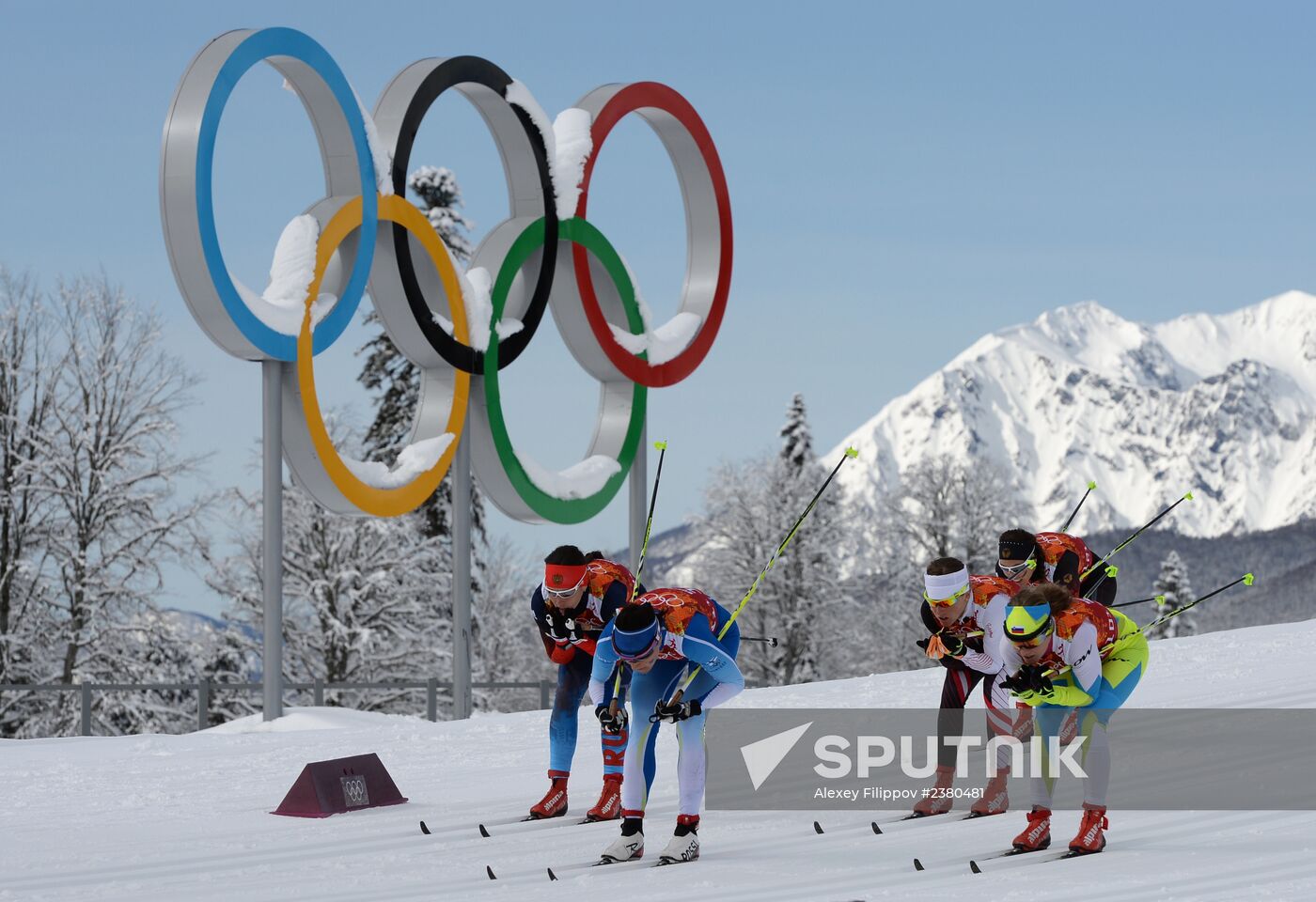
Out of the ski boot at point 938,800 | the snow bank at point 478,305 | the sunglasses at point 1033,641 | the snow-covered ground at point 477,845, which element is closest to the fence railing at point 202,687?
the snow bank at point 478,305

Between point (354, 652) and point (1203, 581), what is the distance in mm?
137349

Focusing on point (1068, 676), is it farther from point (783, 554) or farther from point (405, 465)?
point (783, 554)

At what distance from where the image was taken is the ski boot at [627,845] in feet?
29.2

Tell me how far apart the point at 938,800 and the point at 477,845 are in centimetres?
274

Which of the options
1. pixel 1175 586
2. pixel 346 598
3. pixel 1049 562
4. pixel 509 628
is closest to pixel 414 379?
pixel 346 598

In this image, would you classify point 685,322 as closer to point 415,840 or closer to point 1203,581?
point 415,840

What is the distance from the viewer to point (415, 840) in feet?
33.0

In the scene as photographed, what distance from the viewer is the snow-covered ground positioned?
813 cm

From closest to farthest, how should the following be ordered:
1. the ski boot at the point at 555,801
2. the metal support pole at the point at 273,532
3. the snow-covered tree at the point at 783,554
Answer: the ski boot at the point at 555,801 < the metal support pole at the point at 273,532 < the snow-covered tree at the point at 783,554

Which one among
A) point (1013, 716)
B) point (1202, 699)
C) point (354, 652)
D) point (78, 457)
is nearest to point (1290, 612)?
point (354, 652)

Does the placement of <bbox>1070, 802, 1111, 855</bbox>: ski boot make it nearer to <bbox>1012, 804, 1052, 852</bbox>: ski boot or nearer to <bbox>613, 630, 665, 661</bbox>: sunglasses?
<bbox>1012, 804, 1052, 852</bbox>: ski boot

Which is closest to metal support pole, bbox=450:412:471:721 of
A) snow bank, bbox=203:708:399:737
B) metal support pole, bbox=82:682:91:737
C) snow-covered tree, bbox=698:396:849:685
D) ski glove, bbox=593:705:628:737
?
snow bank, bbox=203:708:399:737

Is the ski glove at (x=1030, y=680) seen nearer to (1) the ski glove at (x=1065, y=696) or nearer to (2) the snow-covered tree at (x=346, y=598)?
(1) the ski glove at (x=1065, y=696)

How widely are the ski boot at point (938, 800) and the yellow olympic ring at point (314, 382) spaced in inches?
328
